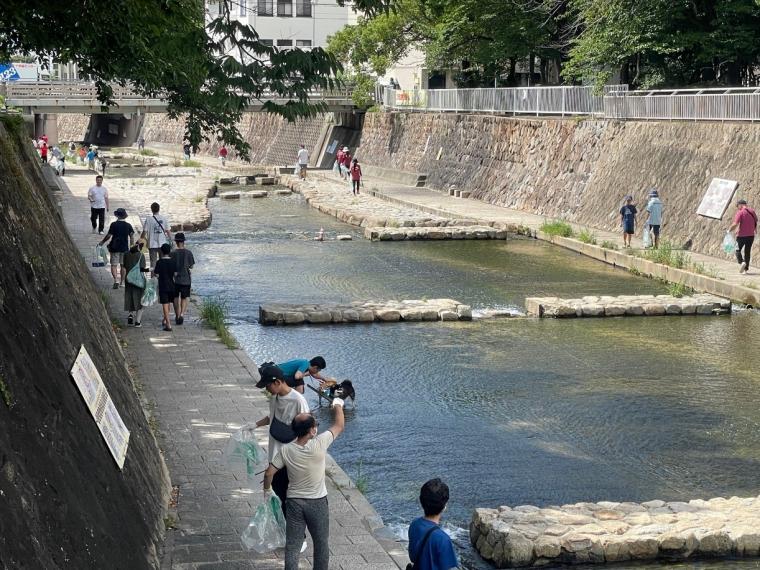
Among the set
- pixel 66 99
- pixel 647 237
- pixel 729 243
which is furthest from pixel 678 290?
pixel 66 99

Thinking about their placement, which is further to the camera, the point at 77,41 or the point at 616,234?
the point at 616,234

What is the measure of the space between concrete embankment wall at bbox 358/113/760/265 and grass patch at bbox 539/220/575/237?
157 cm

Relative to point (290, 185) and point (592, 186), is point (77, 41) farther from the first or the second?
point (290, 185)

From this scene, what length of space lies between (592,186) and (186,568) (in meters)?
28.9

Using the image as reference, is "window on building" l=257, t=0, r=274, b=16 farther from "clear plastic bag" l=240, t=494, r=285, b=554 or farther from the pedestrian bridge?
"clear plastic bag" l=240, t=494, r=285, b=554

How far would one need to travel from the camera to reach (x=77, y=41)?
11594 mm

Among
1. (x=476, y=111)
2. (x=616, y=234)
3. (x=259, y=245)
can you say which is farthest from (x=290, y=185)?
(x=616, y=234)

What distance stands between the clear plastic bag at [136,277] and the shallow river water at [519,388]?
6.98 feet

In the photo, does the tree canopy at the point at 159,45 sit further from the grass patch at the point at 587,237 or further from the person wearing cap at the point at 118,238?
the grass patch at the point at 587,237

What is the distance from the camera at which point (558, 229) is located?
1284 inches

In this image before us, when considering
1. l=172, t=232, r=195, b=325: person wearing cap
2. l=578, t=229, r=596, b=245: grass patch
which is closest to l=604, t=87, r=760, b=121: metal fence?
l=578, t=229, r=596, b=245: grass patch

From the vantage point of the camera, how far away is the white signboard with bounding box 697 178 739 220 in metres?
27.7

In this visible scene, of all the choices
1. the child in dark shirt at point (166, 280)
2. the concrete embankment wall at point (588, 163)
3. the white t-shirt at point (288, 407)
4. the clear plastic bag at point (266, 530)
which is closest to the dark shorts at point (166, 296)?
the child in dark shirt at point (166, 280)

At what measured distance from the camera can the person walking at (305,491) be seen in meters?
8.24
